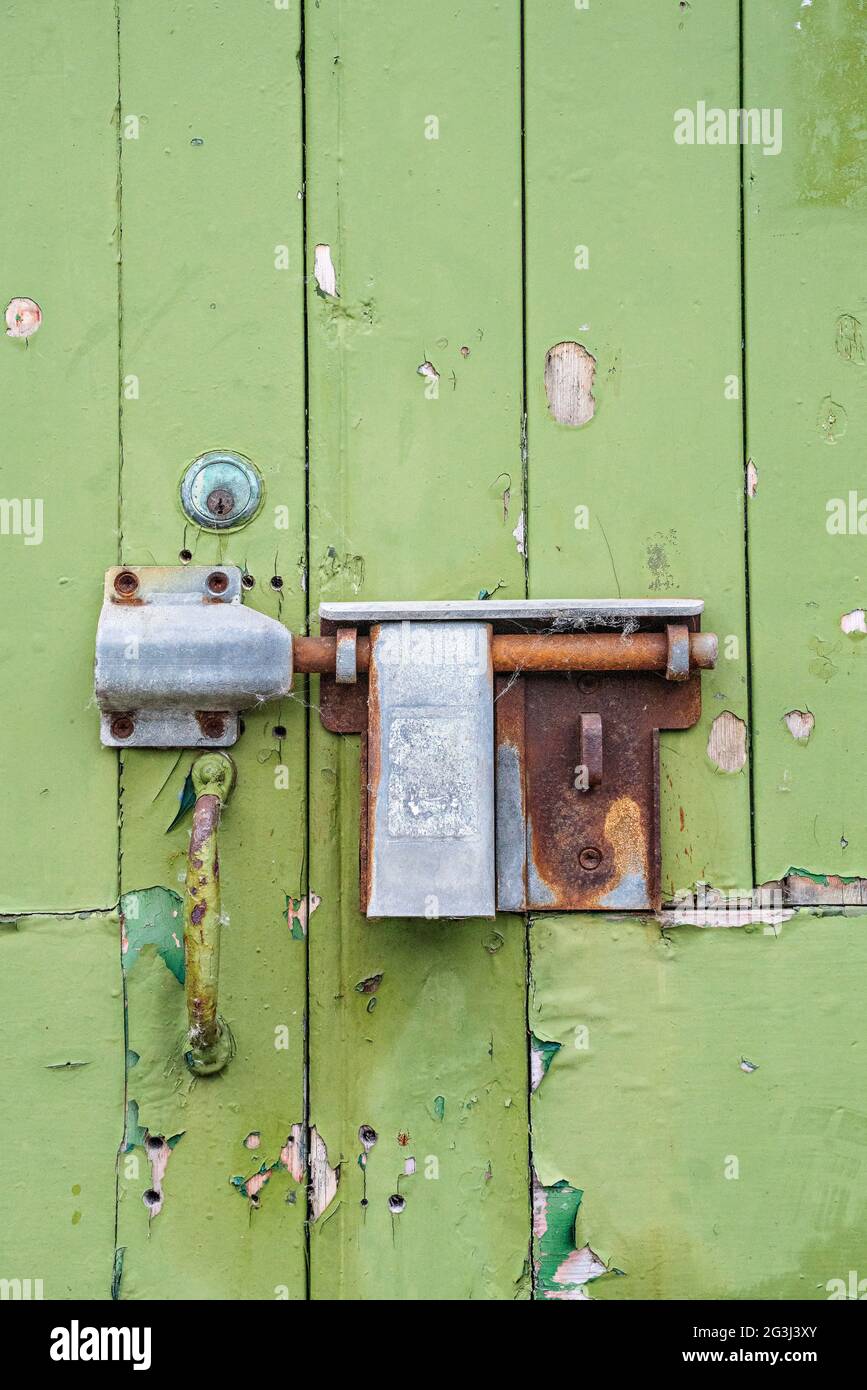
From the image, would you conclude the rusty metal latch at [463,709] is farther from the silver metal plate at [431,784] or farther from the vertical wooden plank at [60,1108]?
the vertical wooden plank at [60,1108]

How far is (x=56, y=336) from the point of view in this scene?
41.4 inches

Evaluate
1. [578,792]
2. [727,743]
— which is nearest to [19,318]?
[578,792]

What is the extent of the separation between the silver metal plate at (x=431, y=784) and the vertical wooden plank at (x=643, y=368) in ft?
0.49

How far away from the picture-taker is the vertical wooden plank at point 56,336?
41.3 inches

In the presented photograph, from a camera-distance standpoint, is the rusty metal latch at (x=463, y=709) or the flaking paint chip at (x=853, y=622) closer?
the rusty metal latch at (x=463, y=709)

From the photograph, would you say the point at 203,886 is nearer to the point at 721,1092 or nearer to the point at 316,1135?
the point at 316,1135

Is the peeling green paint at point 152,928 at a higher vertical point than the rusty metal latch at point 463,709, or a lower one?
lower

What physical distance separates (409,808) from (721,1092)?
0.47 m

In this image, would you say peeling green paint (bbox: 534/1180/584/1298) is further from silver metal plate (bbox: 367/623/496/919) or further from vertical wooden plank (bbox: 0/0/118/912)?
vertical wooden plank (bbox: 0/0/118/912)

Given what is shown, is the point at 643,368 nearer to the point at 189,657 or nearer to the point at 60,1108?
the point at 189,657

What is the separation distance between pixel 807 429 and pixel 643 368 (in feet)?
0.64

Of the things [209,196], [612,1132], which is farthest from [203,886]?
[209,196]

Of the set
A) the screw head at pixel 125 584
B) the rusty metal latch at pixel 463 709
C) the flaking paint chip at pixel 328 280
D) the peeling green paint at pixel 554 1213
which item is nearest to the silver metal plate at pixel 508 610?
the rusty metal latch at pixel 463 709
